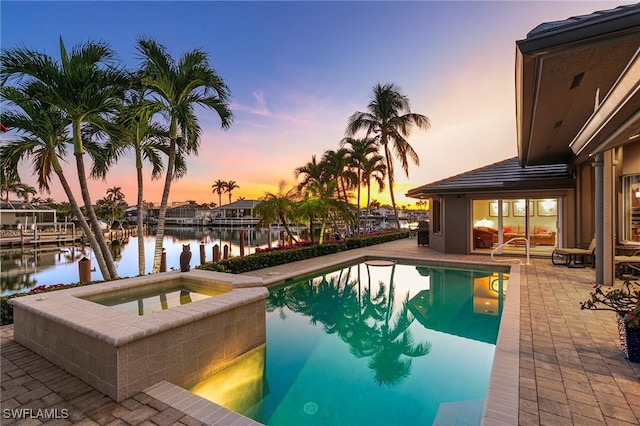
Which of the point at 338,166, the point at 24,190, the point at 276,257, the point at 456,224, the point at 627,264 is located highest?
the point at 24,190

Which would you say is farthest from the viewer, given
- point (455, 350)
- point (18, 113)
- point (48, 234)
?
point (48, 234)

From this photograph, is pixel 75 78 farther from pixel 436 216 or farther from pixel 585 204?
pixel 585 204

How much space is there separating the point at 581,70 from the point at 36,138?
11020 millimetres

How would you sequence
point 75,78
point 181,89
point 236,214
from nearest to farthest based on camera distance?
1. point 75,78
2. point 181,89
3. point 236,214

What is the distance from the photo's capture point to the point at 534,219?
Result: 47.6 feet

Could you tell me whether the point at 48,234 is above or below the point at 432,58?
below

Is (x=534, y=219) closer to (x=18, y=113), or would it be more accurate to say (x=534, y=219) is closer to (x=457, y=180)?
(x=457, y=180)

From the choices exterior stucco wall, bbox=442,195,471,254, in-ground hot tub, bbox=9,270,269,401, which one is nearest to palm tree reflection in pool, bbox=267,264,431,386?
in-ground hot tub, bbox=9,270,269,401

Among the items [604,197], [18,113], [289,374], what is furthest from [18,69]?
[604,197]

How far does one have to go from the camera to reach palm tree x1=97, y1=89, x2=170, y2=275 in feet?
25.8

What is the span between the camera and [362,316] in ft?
22.6

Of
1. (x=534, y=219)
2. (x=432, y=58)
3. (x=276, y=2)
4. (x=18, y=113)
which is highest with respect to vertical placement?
(x=276, y=2)

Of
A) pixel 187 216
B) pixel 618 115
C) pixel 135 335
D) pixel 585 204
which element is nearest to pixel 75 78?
pixel 135 335

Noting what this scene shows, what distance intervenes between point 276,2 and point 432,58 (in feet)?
23.8
